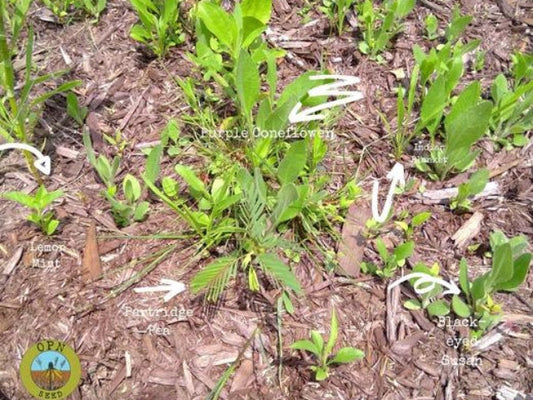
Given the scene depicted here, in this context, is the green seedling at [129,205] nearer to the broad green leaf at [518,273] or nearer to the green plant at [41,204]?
the green plant at [41,204]

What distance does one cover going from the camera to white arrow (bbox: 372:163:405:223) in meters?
1.57

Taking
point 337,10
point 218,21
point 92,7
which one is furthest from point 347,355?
point 92,7

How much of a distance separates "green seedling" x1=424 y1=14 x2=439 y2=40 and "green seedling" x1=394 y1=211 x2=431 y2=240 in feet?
2.51

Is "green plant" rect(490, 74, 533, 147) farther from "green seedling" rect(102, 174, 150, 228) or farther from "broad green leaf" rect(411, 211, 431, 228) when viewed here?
"green seedling" rect(102, 174, 150, 228)

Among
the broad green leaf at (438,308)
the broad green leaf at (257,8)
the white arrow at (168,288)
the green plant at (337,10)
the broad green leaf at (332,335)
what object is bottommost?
the broad green leaf at (438,308)

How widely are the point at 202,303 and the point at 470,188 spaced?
2.82 feet

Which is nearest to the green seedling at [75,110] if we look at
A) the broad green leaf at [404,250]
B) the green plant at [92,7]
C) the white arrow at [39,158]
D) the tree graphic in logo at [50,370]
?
the white arrow at [39,158]

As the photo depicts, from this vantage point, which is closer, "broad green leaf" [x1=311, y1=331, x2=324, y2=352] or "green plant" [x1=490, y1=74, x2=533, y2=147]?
"broad green leaf" [x1=311, y1=331, x2=324, y2=352]

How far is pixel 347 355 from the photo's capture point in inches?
51.1

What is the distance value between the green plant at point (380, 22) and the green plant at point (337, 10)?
0.06 meters

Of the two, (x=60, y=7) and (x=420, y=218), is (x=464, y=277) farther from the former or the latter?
(x=60, y=7)

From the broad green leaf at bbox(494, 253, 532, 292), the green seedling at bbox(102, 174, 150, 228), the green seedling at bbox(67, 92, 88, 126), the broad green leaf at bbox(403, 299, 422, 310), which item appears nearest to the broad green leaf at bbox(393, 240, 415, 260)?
the broad green leaf at bbox(403, 299, 422, 310)

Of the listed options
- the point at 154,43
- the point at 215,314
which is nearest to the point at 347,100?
the point at 154,43

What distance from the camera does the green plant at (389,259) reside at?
1.44 meters
